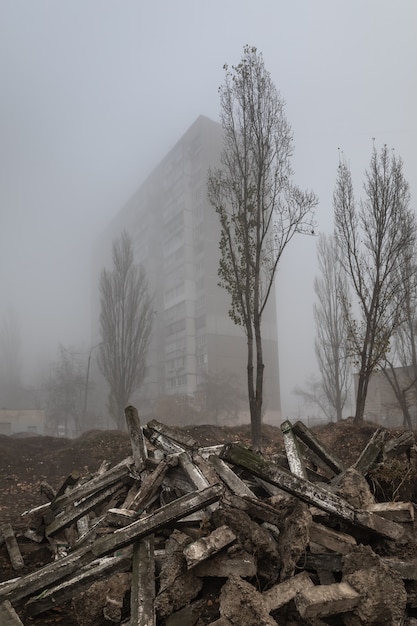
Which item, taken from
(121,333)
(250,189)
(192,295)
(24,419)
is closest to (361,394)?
(250,189)

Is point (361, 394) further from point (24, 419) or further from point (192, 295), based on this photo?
point (192, 295)

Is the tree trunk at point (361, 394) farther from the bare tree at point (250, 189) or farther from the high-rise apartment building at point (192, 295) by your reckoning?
the high-rise apartment building at point (192, 295)

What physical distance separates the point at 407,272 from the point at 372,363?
7071 millimetres

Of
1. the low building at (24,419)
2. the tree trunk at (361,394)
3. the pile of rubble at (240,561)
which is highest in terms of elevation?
the tree trunk at (361,394)

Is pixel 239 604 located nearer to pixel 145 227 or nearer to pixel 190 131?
pixel 190 131

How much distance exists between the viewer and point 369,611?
10.6ft

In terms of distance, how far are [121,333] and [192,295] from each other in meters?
34.1

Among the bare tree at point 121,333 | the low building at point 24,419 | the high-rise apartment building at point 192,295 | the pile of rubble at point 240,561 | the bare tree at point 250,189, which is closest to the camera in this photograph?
the pile of rubble at point 240,561

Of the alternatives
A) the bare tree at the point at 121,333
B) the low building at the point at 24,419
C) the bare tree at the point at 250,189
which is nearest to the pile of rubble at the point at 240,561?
the bare tree at the point at 250,189

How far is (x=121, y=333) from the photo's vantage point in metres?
29.9

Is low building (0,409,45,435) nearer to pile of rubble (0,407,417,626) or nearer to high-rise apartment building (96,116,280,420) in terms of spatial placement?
high-rise apartment building (96,116,280,420)

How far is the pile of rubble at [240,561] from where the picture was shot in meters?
3.32

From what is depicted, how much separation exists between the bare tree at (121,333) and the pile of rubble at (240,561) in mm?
23191

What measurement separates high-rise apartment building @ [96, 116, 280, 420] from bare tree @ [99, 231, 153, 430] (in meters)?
27.6
